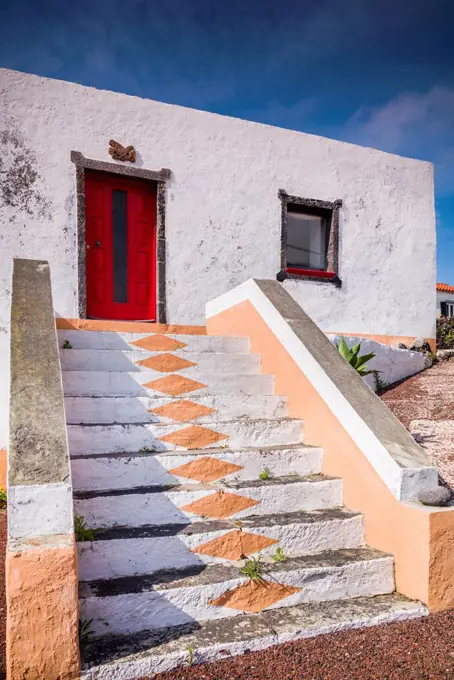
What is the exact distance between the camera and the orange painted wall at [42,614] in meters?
2.09

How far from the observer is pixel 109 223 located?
23.3 ft

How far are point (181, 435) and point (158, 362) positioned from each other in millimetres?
978

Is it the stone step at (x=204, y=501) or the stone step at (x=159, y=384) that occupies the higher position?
the stone step at (x=159, y=384)

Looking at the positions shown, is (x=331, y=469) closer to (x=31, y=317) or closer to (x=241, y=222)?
(x=31, y=317)

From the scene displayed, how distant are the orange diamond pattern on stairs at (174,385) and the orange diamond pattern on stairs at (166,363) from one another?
21cm

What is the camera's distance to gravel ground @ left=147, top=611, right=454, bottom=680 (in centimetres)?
231

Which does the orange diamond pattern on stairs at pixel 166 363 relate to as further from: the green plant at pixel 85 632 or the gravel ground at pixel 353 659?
the gravel ground at pixel 353 659

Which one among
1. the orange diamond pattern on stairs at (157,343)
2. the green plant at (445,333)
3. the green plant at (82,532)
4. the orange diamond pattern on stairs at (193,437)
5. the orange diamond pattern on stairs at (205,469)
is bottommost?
the green plant at (82,532)

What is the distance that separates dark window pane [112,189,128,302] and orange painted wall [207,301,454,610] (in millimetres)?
3253

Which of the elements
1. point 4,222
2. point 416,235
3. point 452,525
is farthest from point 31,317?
point 416,235

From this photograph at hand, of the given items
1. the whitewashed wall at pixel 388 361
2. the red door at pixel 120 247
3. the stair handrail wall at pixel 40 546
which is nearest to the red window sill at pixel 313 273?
the whitewashed wall at pixel 388 361

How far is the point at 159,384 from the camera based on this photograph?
4289 mm

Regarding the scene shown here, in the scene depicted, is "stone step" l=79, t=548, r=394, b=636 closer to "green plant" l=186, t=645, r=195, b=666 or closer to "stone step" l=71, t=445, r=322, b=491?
"green plant" l=186, t=645, r=195, b=666

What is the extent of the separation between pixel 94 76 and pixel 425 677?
7.07m
